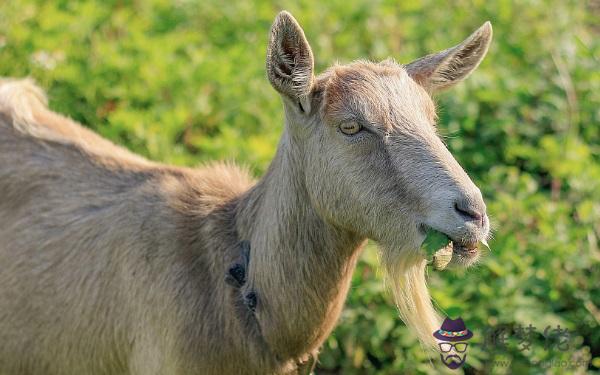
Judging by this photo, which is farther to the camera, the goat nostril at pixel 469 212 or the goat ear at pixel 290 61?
the goat ear at pixel 290 61

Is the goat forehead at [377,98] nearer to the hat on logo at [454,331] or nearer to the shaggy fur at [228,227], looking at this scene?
the shaggy fur at [228,227]

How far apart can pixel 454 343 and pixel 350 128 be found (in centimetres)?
163

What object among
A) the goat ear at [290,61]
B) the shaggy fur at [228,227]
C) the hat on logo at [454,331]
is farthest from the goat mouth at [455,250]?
the hat on logo at [454,331]

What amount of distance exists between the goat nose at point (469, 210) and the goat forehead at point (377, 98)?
1.45 ft

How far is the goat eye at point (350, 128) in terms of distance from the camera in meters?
3.65

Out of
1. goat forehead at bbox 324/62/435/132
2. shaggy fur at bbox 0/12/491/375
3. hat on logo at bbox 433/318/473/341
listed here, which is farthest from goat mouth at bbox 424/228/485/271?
hat on logo at bbox 433/318/473/341

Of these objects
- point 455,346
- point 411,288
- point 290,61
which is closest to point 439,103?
point 455,346

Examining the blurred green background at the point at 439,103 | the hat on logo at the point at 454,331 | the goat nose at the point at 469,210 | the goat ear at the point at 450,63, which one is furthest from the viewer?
the blurred green background at the point at 439,103

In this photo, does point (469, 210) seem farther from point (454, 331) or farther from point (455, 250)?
point (454, 331)

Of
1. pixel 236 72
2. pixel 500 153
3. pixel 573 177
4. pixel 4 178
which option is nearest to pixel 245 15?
pixel 236 72

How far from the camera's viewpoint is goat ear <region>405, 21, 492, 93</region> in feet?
13.1

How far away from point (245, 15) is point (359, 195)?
16.4 ft

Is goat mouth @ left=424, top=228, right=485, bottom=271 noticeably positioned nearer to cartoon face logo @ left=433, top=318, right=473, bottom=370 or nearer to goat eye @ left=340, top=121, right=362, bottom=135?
goat eye @ left=340, top=121, right=362, bottom=135

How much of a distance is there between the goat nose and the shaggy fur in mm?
18
